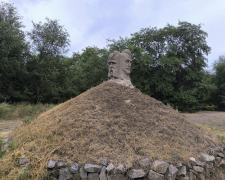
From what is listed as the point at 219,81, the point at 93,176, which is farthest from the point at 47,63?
the point at 219,81

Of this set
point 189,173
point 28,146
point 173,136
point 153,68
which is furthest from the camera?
point 153,68

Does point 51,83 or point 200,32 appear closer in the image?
point 51,83

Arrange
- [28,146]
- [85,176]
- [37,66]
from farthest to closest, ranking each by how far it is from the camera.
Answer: [37,66], [28,146], [85,176]

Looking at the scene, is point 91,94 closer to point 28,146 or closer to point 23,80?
point 28,146

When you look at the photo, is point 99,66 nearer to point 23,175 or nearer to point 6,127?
point 6,127

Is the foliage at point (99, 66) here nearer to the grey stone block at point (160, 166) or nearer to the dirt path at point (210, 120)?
the dirt path at point (210, 120)

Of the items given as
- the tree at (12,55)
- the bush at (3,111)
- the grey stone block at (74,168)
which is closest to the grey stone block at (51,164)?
the grey stone block at (74,168)

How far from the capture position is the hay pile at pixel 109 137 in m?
3.71

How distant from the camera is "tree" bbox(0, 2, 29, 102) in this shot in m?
12.4

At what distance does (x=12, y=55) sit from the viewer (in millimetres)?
13781

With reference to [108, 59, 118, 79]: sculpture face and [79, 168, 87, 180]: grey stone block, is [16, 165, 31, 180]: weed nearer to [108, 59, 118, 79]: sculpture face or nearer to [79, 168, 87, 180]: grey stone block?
[79, 168, 87, 180]: grey stone block

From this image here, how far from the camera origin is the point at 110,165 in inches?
136

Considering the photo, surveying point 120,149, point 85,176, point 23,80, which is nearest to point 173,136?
point 120,149

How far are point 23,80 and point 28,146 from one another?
13.0m
